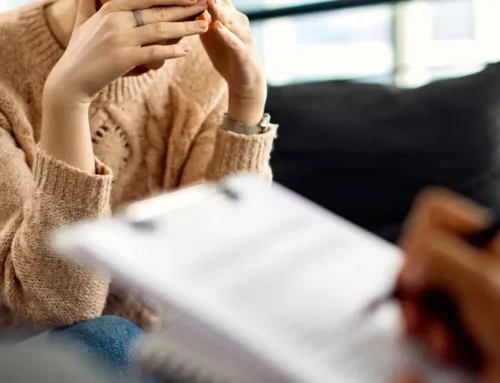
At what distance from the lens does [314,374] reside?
1.12ft

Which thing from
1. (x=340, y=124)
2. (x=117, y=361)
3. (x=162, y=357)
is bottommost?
(x=117, y=361)

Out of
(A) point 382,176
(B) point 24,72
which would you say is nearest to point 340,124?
(A) point 382,176

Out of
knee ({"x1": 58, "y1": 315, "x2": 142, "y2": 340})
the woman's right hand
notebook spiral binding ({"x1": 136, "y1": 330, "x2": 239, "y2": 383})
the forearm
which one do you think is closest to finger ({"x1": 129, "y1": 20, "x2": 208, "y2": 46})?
the woman's right hand

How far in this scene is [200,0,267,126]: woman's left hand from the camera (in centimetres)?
92

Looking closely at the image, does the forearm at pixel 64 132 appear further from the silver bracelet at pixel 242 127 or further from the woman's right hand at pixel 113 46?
the silver bracelet at pixel 242 127

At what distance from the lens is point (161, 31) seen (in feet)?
2.77

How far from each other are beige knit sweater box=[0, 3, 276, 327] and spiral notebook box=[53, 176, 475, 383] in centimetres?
41

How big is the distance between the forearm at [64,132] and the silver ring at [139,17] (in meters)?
0.13

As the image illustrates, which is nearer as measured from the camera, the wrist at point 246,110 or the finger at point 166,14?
the finger at point 166,14

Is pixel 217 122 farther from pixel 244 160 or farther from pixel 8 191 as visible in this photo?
pixel 8 191

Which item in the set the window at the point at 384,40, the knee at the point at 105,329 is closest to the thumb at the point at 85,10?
the knee at the point at 105,329

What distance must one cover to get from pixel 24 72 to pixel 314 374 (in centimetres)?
82

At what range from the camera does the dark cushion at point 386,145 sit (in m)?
1.09

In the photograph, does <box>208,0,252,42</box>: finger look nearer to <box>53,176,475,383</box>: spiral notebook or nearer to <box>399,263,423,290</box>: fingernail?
<box>53,176,475,383</box>: spiral notebook
